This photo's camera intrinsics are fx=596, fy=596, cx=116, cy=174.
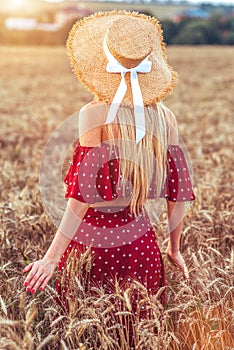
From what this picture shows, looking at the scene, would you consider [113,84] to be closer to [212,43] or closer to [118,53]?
[118,53]

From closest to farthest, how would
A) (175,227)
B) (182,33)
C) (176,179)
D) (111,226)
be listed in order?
(111,226) < (176,179) < (175,227) < (182,33)

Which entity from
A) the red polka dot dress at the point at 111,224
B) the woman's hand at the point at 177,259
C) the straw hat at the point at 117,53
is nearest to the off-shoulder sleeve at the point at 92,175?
the red polka dot dress at the point at 111,224

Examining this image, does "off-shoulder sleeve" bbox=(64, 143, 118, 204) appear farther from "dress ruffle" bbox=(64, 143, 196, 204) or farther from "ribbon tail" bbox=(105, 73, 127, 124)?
"ribbon tail" bbox=(105, 73, 127, 124)

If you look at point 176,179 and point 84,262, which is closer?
point 84,262

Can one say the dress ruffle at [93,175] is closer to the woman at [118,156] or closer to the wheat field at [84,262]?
the woman at [118,156]

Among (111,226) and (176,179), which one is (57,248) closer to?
(111,226)

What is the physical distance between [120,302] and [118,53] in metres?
1.09

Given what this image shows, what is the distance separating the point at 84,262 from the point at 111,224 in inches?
8.9

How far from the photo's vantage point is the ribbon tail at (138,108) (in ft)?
8.34

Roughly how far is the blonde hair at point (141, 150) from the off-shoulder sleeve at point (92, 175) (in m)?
0.05

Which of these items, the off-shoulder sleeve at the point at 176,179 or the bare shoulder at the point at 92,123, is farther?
the off-shoulder sleeve at the point at 176,179

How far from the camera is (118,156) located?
8.60 feet

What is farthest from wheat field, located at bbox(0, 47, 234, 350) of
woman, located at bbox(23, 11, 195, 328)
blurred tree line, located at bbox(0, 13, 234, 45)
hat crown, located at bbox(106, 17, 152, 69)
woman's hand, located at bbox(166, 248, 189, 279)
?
blurred tree line, located at bbox(0, 13, 234, 45)

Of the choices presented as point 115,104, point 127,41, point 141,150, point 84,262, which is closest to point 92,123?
point 115,104
